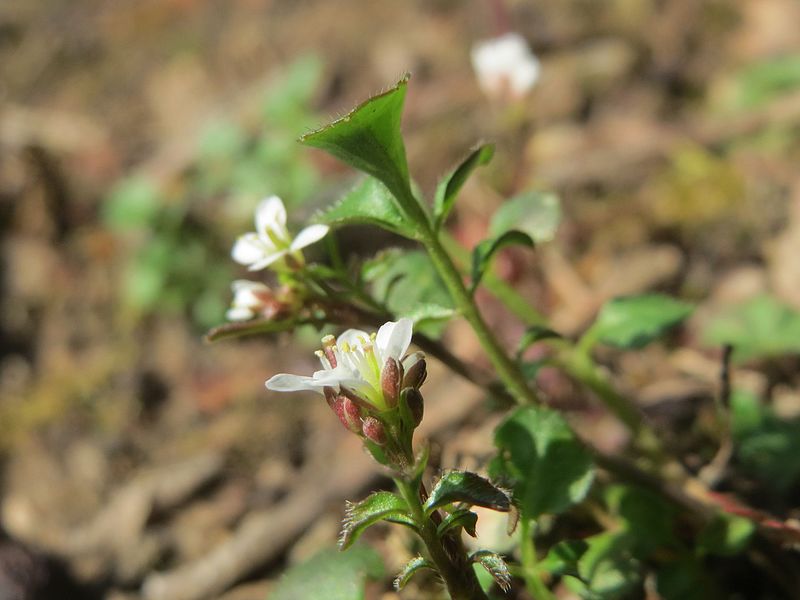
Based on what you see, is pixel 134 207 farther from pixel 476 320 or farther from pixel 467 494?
pixel 467 494

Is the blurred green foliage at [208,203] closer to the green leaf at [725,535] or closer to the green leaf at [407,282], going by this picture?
the green leaf at [407,282]

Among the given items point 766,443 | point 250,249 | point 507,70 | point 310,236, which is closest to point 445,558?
point 310,236

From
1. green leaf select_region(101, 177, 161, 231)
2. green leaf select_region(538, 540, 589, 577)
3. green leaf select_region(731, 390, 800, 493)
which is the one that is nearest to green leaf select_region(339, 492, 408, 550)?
green leaf select_region(538, 540, 589, 577)

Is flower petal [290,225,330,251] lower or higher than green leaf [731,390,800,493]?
higher

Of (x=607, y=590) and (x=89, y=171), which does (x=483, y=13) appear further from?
(x=607, y=590)

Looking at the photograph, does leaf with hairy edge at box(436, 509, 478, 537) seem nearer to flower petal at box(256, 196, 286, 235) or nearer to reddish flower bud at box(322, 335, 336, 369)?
reddish flower bud at box(322, 335, 336, 369)

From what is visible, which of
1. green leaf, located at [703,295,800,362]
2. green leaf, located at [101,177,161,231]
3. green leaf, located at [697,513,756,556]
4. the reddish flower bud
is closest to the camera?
the reddish flower bud

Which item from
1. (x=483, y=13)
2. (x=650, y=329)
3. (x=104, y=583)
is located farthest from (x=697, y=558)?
(x=483, y=13)

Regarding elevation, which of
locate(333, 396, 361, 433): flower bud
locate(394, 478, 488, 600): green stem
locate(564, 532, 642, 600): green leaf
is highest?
locate(333, 396, 361, 433): flower bud
